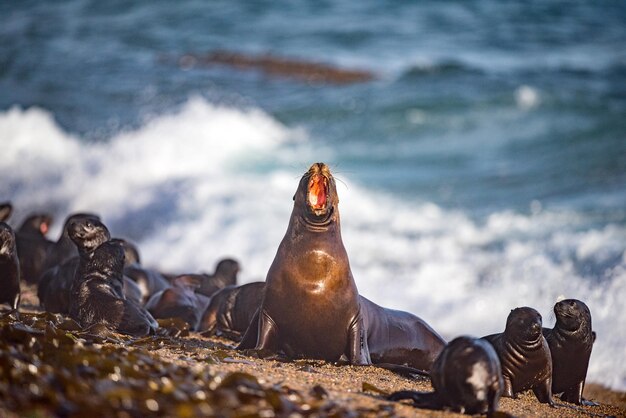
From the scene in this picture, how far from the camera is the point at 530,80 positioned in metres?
25.0

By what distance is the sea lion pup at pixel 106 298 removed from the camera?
8430mm

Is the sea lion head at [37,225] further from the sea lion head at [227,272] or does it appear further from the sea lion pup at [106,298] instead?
the sea lion pup at [106,298]

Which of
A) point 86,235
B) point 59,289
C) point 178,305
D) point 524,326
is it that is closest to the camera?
point 524,326

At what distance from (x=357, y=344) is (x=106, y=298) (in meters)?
2.12

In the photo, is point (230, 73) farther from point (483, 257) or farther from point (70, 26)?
point (483, 257)

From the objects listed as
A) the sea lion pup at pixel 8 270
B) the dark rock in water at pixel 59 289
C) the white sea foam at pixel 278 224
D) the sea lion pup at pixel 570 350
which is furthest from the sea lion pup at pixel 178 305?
the sea lion pup at pixel 570 350

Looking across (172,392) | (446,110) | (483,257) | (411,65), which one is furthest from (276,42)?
(172,392)

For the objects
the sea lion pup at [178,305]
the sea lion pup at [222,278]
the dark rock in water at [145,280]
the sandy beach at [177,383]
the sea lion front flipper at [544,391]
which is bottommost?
the sandy beach at [177,383]

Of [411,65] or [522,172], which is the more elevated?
[411,65]

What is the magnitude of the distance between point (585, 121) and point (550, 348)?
47.4ft

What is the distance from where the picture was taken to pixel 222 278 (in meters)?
11.4

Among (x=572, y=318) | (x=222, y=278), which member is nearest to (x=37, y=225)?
(x=222, y=278)

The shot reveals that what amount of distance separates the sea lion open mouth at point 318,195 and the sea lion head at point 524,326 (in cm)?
164

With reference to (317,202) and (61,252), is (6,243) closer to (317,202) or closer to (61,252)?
(61,252)
